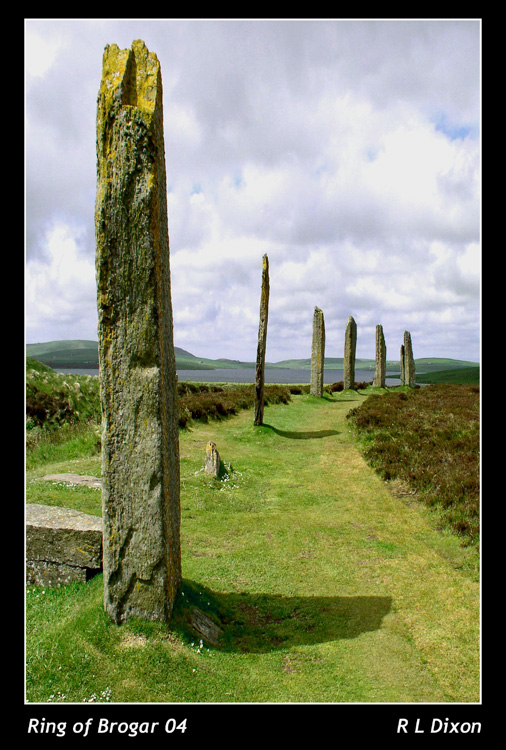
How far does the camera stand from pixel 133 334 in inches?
170

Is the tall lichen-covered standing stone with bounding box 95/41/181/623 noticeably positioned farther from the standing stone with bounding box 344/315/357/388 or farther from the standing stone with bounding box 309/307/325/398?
the standing stone with bounding box 344/315/357/388

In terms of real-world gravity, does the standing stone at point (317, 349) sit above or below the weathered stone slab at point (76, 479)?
above

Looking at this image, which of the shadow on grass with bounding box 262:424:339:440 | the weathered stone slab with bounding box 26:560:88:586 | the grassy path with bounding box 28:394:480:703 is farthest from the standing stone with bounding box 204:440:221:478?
the shadow on grass with bounding box 262:424:339:440

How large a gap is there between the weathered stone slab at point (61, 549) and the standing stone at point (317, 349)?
19742 millimetres

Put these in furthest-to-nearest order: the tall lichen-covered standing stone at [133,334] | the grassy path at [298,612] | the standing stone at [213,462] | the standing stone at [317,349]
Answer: the standing stone at [317,349] < the standing stone at [213,462] < the tall lichen-covered standing stone at [133,334] < the grassy path at [298,612]

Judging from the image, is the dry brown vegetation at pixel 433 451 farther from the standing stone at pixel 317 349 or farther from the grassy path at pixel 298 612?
the standing stone at pixel 317 349

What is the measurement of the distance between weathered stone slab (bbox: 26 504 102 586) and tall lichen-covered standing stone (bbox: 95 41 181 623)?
1.01m

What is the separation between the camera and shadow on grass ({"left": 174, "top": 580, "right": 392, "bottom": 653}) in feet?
15.9

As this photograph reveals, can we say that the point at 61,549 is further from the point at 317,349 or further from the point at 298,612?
the point at 317,349

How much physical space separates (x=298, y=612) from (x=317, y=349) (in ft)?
64.7

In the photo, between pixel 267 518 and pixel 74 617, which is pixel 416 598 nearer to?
pixel 267 518

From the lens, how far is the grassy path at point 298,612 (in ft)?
13.5

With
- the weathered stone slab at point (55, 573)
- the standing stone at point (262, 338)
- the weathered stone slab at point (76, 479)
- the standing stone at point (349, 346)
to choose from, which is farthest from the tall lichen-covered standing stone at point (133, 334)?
the standing stone at point (349, 346)

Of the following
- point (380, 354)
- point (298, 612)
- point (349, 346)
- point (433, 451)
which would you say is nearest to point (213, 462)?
point (298, 612)
